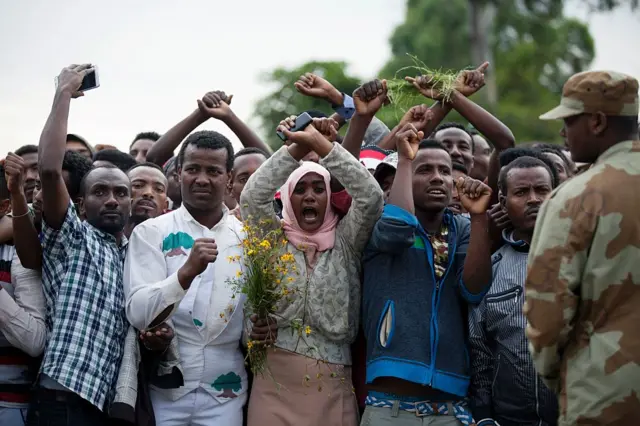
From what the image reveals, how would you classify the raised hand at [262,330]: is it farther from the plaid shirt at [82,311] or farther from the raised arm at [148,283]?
the plaid shirt at [82,311]

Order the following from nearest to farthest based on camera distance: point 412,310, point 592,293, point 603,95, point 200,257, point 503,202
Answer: point 592,293 → point 603,95 → point 200,257 → point 412,310 → point 503,202

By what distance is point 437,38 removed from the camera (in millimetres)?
47031

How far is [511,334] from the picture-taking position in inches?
226

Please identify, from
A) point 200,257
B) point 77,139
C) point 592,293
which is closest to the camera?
point 592,293

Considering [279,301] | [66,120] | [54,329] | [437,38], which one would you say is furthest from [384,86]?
[437,38]

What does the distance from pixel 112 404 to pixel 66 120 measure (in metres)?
1.94

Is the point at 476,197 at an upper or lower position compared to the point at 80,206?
upper

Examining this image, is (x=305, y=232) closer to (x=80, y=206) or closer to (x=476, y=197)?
(x=476, y=197)

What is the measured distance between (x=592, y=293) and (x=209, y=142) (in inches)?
129

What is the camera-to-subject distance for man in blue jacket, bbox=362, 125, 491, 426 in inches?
224

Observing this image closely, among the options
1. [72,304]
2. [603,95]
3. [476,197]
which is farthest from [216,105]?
[603,95]

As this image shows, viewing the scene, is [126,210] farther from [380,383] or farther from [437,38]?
[437,38]

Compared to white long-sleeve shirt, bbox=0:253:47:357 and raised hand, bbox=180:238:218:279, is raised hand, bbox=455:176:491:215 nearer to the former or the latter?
raised hand, bbox=180:238:218:279

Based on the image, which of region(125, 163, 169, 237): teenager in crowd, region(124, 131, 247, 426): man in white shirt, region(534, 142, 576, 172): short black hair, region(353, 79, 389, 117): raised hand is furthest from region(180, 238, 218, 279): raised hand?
region(534, 142, 576, 172): short black hair
